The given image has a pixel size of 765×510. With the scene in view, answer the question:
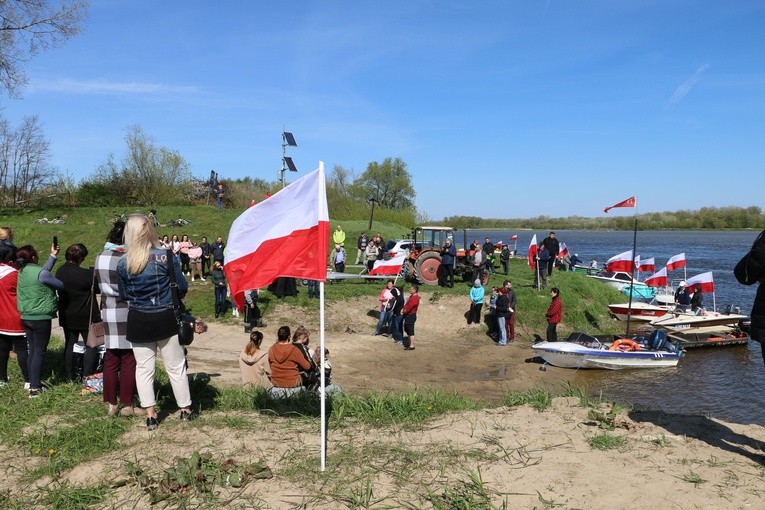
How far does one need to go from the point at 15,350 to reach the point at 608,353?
13.7 meters

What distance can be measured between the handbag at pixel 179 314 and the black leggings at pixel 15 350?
2805mm

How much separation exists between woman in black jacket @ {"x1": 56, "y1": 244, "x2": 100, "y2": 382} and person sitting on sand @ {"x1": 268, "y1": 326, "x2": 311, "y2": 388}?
219 cm

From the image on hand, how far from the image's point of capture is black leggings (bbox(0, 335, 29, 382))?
22.5ft

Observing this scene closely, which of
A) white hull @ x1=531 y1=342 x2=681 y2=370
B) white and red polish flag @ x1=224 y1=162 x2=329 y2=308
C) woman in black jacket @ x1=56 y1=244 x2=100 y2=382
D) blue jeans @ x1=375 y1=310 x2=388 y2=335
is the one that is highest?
white and red polish flag @ x1=224 y1=162 x2=329 y2=308

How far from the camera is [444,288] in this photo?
20.5 m

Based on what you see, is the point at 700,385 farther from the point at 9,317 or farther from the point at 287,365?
the point at 9,317

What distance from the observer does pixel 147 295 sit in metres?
5.09

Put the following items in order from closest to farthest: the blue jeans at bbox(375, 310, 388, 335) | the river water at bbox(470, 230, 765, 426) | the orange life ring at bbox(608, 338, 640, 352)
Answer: the river water at bbox(470, 230, 765, 426)
the orange life ring at bbox(608, 338, 640, 352)
the blue jeans at bbox(375, 310, 388, 335)

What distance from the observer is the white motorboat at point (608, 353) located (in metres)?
15.4

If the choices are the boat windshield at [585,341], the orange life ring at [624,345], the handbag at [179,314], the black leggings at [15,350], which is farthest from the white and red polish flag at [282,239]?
the orange life ring at [624,345]

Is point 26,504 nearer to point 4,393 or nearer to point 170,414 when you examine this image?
point 170,414

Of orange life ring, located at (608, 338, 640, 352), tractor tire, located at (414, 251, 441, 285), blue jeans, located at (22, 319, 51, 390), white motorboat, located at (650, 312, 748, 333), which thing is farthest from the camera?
tractor tire, located at (414, 251, 441, 285)

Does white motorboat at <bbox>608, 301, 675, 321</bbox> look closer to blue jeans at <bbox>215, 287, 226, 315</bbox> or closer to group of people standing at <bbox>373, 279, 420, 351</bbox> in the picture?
group of people standing at <bbox>373, 279, 420, 351</bbox>

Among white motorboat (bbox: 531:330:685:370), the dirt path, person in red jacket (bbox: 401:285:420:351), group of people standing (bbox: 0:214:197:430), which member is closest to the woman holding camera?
group of people standing (bbox: 0:214:197:430)
